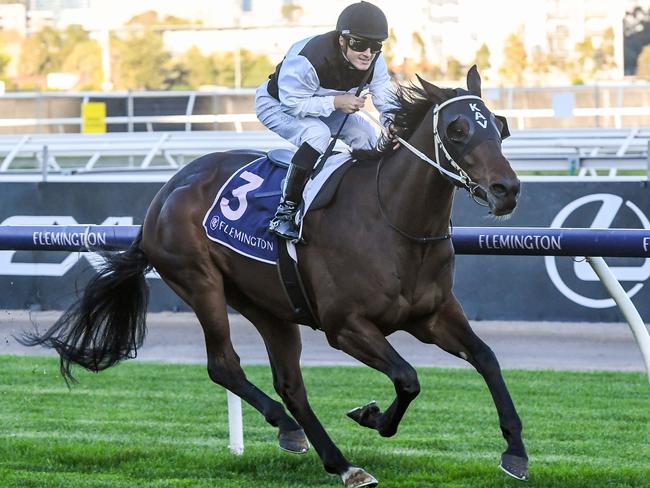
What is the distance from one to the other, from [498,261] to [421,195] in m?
5.78

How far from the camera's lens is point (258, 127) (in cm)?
2552

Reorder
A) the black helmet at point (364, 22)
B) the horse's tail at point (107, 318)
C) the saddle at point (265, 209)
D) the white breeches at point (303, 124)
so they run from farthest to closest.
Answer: the horse's tail at point (107, 318), the white breeches at point (303, 124), the saddle at point (265, 209), the black helmet at point (364, 22)

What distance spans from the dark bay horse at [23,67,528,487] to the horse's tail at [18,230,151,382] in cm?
23

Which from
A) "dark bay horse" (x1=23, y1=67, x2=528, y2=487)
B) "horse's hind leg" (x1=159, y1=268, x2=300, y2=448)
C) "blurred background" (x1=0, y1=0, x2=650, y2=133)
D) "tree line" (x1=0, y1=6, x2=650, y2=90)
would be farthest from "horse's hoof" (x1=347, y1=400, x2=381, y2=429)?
"tree line" (x1=0, y1=6, x2=650, y2=90)

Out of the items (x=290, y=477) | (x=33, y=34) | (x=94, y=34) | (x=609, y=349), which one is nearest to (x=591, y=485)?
(x=290, y=477)

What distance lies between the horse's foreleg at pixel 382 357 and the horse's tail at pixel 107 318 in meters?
1.30

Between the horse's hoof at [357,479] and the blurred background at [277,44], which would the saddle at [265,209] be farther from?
the blurred background at [277,44]

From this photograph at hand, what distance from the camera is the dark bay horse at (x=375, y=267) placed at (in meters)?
4.86

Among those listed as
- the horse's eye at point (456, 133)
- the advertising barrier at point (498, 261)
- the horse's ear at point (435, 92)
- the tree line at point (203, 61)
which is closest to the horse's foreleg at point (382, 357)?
the horse's eye at point (456, 133)

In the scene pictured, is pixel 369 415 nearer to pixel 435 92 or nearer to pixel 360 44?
pixel 435 92

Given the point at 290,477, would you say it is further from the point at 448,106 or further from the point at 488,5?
the point at 488,5

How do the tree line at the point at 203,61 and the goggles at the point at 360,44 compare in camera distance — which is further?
the tree line at the point at 203,61

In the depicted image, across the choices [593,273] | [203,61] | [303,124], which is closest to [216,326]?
[303,124]

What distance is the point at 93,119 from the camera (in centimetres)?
2056
